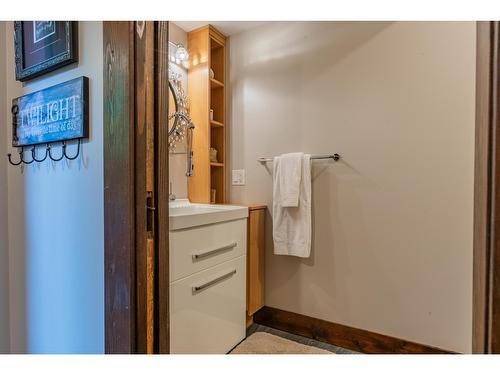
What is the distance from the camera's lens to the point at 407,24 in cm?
151

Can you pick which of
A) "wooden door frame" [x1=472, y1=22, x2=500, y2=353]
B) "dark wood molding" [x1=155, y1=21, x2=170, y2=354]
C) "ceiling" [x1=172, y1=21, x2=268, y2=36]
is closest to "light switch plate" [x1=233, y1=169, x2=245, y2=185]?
"ceiling" [x1=172, y1=21, x2=268, y2=36]

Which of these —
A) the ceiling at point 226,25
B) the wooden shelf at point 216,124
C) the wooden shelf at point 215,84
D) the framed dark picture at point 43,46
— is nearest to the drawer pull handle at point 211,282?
the framed dark picture at point 43,46

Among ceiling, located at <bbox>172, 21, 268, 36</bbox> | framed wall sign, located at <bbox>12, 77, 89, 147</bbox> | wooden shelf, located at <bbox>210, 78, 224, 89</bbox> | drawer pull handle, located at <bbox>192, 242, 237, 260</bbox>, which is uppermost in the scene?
ceiling, located at <bbox>172, 21, 268, 36</bbox>

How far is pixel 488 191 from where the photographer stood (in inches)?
21.3

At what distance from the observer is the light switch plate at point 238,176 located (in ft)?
6.78

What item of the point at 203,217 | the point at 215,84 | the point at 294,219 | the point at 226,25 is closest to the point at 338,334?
the point at 294,219

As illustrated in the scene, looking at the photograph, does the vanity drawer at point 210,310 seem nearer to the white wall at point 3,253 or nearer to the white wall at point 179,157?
the white wall at point 3,253

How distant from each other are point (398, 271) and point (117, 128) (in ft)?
5.36

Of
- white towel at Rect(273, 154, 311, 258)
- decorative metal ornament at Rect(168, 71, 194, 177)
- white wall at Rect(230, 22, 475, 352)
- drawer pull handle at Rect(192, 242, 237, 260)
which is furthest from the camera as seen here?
decorative metal ornament at Rect(168, 71, 194, 177)

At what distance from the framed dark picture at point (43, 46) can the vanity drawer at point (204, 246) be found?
731 mm

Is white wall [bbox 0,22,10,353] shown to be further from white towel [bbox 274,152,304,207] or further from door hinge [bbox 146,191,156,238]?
white towel [bbox 274,152,304,207]

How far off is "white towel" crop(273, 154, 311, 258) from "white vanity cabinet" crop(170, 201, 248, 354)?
261 millimetres

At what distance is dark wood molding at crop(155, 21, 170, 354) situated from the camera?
0.76 metres
